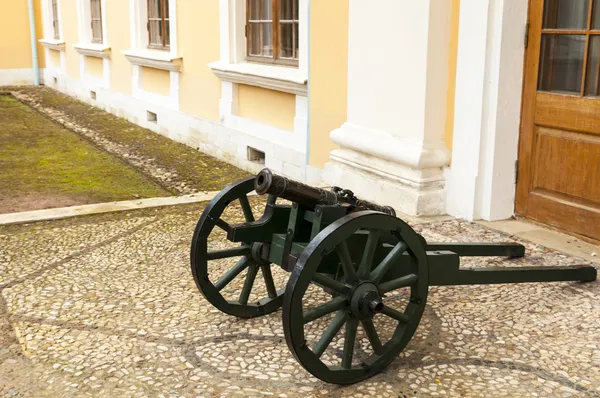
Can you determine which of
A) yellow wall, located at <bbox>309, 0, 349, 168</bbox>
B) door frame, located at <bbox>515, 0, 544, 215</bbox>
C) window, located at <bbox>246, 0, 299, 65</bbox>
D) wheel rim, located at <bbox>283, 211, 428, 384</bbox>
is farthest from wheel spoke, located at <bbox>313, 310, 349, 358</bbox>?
window, located at <bbox>246, 0, 299, 65</bbox>

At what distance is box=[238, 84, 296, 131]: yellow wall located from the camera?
303 inches

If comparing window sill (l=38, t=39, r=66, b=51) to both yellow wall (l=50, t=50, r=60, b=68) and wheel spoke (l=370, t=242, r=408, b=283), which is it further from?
wheel spoke (l=370, t=242, r=408, b=283)

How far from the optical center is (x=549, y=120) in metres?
4.86

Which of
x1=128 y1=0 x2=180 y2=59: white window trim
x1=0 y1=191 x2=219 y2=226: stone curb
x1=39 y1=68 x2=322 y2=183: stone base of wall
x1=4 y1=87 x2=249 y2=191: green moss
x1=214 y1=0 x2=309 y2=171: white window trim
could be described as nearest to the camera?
x1=0 y1=191 x2=219 y2=226: stone curb

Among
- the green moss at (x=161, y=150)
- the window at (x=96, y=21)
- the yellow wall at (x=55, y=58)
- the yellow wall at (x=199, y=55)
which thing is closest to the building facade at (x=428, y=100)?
the yellow wall at (x=199, y=55)

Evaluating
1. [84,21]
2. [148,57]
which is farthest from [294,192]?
[84,21]

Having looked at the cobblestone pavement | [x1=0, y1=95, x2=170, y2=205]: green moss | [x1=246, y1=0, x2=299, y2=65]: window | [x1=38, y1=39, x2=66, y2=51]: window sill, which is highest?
[x1=246, y1=0, x2=299, y2=65]: window

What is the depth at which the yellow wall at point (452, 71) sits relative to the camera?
5199 millimetres

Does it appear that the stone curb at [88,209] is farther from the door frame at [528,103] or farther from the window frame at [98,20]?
the window frame at [98,20]

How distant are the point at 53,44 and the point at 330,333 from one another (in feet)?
55.9

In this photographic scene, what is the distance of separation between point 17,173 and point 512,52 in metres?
5.90

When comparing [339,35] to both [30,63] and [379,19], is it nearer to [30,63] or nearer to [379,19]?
[379,19]

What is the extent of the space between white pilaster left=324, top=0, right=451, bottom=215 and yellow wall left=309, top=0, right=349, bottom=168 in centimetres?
40

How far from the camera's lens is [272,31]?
7961 mm
